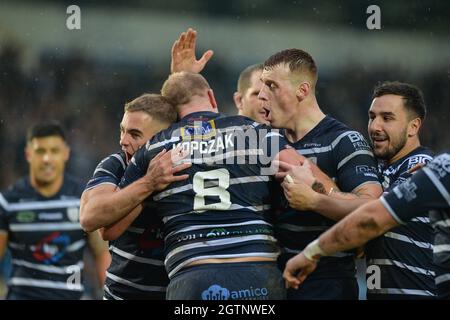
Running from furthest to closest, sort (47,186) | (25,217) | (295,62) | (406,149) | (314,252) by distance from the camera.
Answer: (47,186) < (25,217) < (406,149) < (295,62) < (314,252)

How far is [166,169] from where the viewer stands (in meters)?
4.48

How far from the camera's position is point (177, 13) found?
538 inches

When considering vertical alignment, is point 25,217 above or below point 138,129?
above

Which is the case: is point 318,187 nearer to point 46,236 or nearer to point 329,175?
point 329,175

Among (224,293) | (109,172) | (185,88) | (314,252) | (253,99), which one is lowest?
(224,293)

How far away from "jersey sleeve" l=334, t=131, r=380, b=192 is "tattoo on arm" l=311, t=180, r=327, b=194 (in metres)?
0.15

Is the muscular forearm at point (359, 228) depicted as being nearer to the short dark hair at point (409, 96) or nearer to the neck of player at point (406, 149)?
the neck of player at point (406, 149)

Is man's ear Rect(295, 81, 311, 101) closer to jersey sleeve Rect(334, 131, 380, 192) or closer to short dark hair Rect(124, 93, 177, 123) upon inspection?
jersey sleeve Rect(334, 131, 380, 192)

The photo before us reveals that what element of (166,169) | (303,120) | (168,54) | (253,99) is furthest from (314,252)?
(168,54)

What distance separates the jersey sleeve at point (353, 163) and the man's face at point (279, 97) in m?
0.40

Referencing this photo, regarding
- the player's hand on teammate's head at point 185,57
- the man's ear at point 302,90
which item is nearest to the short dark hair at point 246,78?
the player's hand on teammate's head at point 185,57

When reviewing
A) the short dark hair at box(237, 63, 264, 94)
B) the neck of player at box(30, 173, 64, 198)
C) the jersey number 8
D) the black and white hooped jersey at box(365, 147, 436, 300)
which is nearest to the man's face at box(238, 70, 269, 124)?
the short dark hair at box(237, 63, 264, 94)

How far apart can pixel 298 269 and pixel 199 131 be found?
3.51ft
